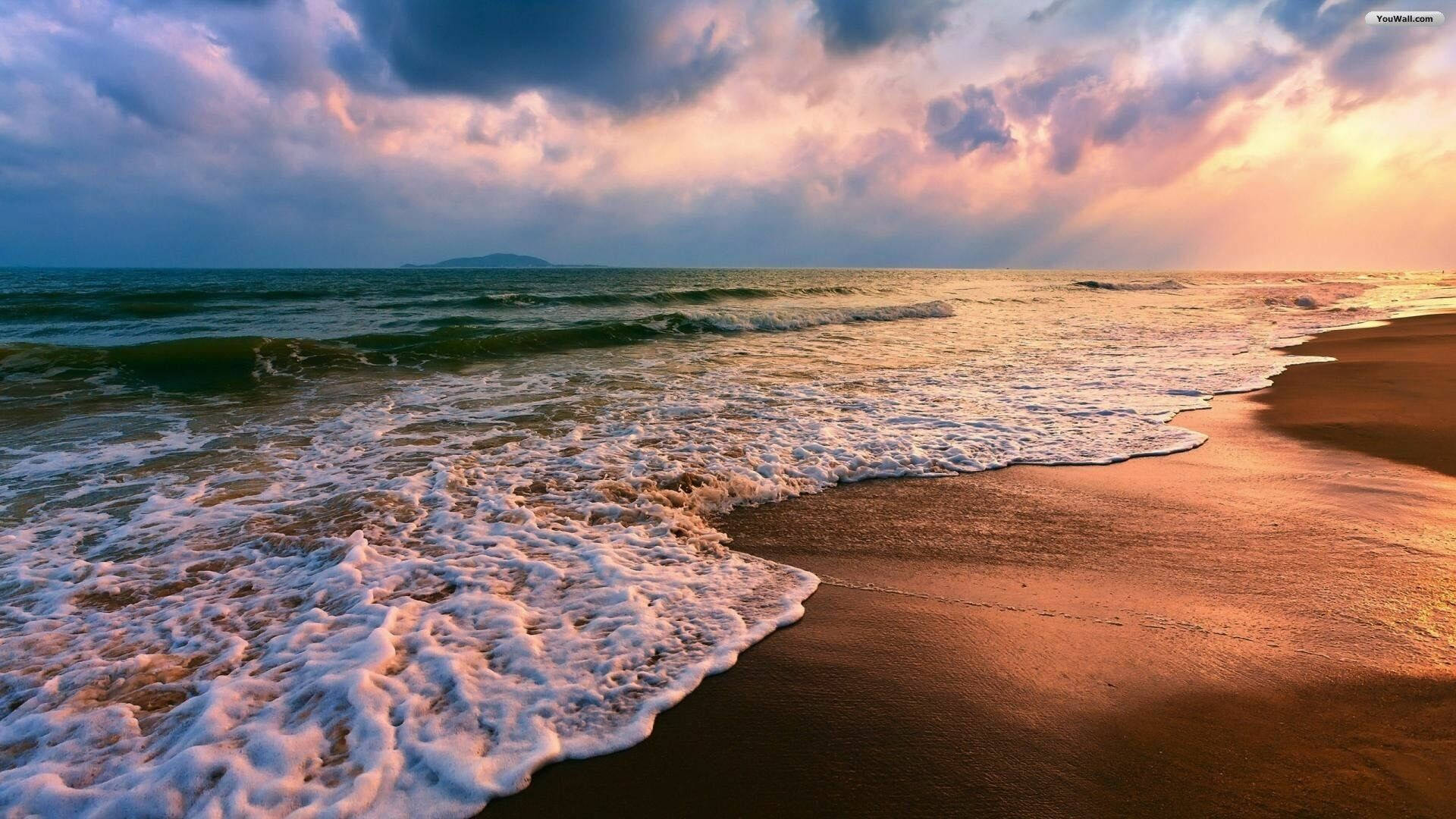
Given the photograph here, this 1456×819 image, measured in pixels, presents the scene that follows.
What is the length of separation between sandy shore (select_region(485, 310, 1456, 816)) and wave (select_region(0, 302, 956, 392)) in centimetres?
1217

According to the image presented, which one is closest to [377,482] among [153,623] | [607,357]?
[153,623]

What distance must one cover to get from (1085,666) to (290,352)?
16.9 meters

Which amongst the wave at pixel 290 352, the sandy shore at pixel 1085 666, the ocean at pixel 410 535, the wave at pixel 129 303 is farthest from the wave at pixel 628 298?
the sandy shore at pixel 1085 666

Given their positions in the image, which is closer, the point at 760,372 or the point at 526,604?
the point at 526,604

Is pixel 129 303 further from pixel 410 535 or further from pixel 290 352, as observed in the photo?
pixel 410 535

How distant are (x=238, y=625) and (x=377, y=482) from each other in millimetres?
2508

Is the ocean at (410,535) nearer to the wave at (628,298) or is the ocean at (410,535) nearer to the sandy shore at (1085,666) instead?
the sandy shore at (1085,666)

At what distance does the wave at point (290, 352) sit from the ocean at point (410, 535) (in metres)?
0.16

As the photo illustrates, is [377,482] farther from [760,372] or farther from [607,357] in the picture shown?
[607,357]

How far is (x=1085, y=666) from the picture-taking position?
3.19 m

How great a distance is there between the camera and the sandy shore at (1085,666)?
96.0 inches

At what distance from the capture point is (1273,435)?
7.50 m

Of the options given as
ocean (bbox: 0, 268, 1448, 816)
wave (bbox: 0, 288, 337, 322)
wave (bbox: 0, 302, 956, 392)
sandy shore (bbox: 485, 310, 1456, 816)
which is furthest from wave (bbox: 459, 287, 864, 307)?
sandy shore (bbox: 485, 310, 1456, 816)

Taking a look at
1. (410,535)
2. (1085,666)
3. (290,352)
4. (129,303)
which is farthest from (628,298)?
(1085,666)
